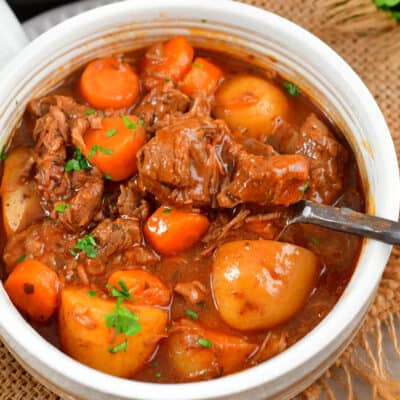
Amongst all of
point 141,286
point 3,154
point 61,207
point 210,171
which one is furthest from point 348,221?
point 3,154

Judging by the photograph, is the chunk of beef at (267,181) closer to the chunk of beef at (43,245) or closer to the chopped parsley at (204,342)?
the chopped parsley at (204,342)

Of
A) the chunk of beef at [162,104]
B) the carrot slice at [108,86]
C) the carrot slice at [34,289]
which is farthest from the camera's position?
the carrot slice at [108,86]

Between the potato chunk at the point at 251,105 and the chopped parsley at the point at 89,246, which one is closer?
the chopped parsley at the point at 89,246

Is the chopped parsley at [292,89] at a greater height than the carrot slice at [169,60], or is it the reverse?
the carrot slice at [169,60]

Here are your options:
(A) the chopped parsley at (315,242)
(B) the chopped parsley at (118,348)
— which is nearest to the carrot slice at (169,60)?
(A) the chopped parsley at (315,242)

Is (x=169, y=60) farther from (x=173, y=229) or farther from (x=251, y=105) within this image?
(x=173, y=229)

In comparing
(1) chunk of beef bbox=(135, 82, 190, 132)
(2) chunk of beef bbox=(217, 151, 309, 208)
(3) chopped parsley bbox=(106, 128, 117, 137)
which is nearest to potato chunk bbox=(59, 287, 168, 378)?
(2) chunk of beef bbox=(217, 151, 309, 208)
